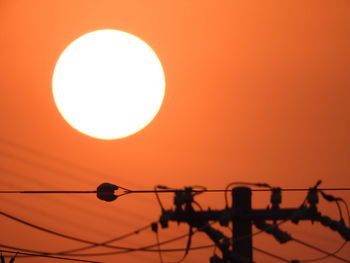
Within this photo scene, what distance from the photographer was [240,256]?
6414 mm

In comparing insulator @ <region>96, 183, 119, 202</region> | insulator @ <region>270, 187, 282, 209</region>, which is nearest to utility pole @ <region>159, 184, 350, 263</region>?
insulator @ <region>270, 187, 282, 209</region>

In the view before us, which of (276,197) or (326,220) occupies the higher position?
(276,197)

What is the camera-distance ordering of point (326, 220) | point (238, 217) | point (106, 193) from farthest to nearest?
point (106, 193) < point (326, 220) < point (238, 217)

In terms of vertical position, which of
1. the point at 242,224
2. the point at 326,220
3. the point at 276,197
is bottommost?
the point at 242,224

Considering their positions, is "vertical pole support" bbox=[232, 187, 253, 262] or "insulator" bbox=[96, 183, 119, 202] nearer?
"vertical pole support" bbox=[232, 187, 253, 262]

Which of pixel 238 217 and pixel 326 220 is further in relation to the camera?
pixel 326 220

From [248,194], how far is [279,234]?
1.89 feet

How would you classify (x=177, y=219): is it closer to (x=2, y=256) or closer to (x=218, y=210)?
(x=218, y=210)

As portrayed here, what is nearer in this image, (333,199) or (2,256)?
(333,199)

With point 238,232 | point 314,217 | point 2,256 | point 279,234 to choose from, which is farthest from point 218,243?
point 2,256

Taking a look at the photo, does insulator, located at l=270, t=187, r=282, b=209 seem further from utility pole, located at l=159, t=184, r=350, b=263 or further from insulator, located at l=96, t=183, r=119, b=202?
insulator, located at l=96, t=183, r=119, b=202

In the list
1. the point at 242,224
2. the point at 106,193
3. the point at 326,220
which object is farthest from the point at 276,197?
the point at 106,193

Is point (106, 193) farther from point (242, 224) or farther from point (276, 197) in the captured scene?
point (276, 197)

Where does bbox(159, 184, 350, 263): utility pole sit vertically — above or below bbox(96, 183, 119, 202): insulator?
below
